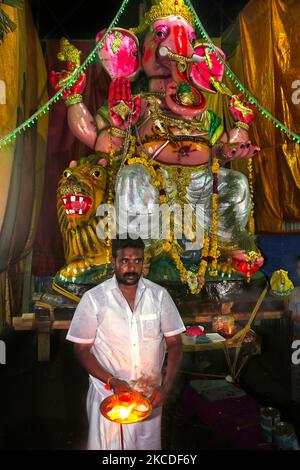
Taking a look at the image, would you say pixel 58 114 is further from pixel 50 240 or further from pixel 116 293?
pixel 116 293

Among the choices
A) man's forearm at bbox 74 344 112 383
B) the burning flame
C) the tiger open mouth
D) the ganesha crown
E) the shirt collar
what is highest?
the ganesha crown

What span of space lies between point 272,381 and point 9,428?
3.83 ft

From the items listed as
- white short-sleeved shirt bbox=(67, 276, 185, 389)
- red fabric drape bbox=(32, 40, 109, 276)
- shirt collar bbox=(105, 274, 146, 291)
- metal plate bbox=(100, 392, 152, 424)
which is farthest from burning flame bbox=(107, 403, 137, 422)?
red fabric drape bbox=(32, 40, 109, 276)

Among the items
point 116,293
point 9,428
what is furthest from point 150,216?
point 9,428

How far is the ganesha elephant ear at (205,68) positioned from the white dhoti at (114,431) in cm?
162

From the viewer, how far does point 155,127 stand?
2271 millimetres

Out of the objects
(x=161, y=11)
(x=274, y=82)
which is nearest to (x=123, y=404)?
(x=274, y=82)

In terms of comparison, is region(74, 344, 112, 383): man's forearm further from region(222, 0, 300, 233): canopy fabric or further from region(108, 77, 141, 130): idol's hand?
region(222, 0, 300, 233): canopy fabric

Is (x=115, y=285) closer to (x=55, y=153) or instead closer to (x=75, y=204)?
(x=75, y=204)

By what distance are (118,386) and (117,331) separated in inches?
7.4

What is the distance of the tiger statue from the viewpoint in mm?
2098

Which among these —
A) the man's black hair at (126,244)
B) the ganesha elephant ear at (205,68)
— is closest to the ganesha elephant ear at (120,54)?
the ganesha elephant ear at (205,68)

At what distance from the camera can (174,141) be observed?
7.57 ft

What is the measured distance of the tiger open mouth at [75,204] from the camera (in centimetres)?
209
